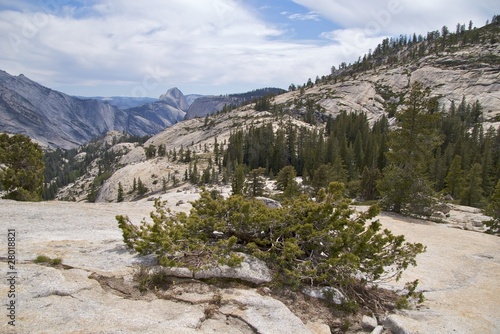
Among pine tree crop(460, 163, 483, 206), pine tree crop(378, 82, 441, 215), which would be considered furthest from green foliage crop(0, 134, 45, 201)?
pine tree crop(460, 163, 483, 206)

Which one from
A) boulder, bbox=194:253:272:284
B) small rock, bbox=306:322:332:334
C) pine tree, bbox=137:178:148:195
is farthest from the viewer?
pine tree, bbox=137:178:148:195

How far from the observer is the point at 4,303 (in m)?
6.80

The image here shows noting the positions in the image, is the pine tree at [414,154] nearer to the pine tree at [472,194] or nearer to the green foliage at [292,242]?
the green foliage at [292,242]

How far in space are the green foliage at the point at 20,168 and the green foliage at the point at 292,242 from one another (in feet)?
72.1

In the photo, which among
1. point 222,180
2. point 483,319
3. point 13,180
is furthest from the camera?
point 222,180

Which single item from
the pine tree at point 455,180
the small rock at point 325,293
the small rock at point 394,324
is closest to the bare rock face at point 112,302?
the small rock at point 325,293

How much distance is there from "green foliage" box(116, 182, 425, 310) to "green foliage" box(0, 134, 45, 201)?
72.1 feet

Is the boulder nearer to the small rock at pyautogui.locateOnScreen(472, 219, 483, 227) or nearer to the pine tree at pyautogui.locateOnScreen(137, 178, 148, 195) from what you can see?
the small rock at pyautogui.locateOnScreen(472, 219, 483, 227)

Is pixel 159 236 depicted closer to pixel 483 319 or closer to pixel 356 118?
pixel 483 319

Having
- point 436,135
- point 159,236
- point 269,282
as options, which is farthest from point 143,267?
point 436,135

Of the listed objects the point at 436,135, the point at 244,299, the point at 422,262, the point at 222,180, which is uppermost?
the point at 436,135

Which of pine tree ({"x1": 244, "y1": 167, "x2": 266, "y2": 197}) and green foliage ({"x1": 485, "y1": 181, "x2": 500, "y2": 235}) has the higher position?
green foliage ({"x1": 485, "y1": 181, "x2": 500, "y2": 235})

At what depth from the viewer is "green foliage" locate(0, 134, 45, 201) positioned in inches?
1030

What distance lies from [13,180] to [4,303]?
2446cm
